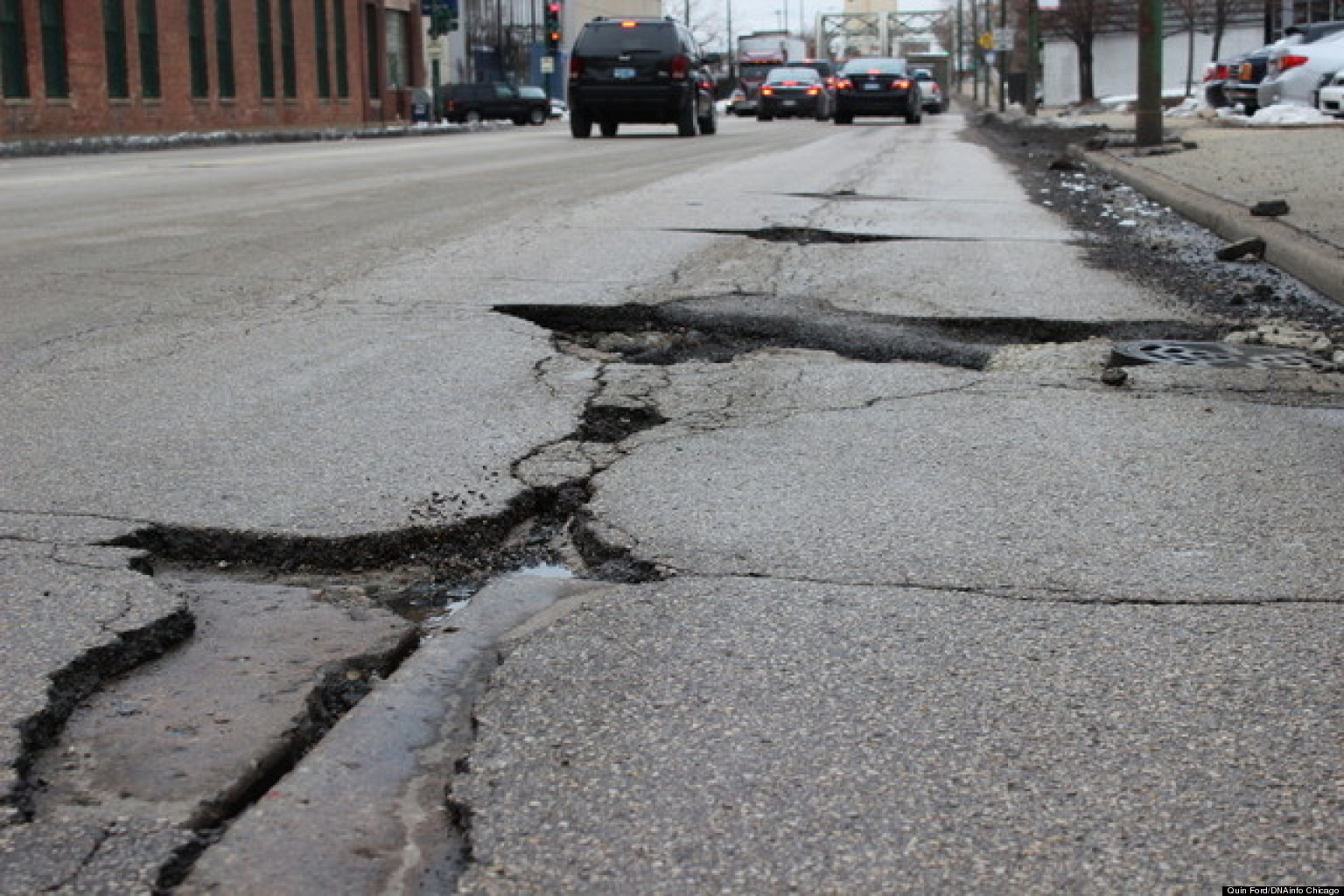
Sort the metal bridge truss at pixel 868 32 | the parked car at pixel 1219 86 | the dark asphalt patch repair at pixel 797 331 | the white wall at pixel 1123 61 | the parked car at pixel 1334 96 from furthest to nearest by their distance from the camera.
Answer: the metal bridge truss at pixel 868 32, the white wall at pixel 1123 61, the parked car at pixel 1219 86, the parked car at pixel 1334 96, the dark asphalt patch repair at pixel 797 331

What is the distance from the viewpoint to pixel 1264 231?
10125 millimetres

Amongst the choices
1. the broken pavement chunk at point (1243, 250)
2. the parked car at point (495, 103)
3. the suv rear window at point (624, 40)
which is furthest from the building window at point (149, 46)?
the broken pavement chunk at point (1243, 250)

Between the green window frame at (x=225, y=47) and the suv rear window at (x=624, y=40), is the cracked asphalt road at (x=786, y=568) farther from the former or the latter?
the green window frame at (x=225, y=47)

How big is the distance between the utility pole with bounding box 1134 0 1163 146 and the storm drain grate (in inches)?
545

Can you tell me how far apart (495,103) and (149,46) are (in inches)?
686

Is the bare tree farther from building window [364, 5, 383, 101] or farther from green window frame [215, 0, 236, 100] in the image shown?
green window frame [215, 0, 236, 100]

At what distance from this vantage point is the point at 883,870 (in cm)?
224

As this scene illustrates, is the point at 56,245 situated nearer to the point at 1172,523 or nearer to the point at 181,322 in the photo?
the point at 181,322

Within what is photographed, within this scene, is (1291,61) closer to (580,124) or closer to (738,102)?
(580,124)

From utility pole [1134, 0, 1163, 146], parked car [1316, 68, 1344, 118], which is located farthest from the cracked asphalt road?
parked car [1316, 68, 1344, 118]

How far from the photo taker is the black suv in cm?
2953

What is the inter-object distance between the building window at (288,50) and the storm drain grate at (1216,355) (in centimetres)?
4516

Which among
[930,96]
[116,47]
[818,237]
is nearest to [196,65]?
[116,47]

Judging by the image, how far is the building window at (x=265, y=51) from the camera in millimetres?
46938
